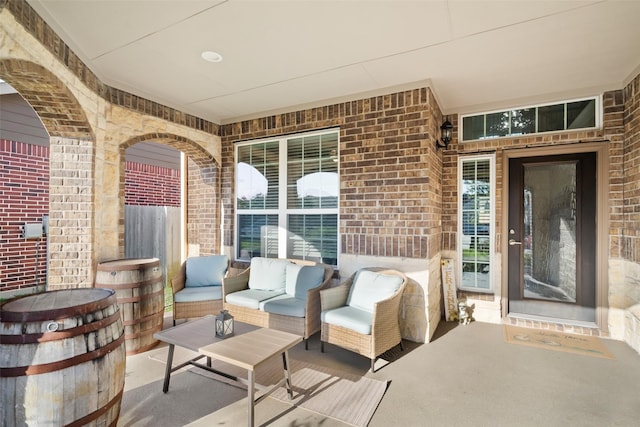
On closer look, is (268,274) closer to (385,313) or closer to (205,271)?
(205,271)

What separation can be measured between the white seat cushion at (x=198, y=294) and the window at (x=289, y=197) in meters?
0.99

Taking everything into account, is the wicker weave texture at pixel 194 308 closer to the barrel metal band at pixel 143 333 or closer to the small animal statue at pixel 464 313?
the barrel metal band at pixel 143 333

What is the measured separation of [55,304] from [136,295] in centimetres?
142

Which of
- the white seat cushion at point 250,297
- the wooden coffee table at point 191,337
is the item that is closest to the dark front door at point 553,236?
the white seat cushion at point 250,297

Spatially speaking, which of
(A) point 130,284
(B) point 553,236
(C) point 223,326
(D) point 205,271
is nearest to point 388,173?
(B) point 553,236

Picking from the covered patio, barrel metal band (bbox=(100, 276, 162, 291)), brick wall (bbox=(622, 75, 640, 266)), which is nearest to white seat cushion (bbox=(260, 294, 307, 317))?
the covered patio

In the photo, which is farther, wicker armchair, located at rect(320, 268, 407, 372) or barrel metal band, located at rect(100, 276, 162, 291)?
barrel metal band, located at rect(100, 276, 162, 291)

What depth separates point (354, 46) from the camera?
9.05 ft

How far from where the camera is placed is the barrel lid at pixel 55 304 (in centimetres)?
148

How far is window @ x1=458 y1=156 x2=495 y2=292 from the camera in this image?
417cm

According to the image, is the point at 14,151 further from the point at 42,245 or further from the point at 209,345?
the point at 209,345

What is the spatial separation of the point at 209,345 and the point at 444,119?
13.0ft

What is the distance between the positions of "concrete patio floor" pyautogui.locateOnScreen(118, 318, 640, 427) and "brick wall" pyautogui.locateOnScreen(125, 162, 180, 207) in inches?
159

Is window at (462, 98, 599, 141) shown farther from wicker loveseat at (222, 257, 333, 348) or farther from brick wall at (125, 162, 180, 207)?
brick wall at (125, 162, 180, 207)
